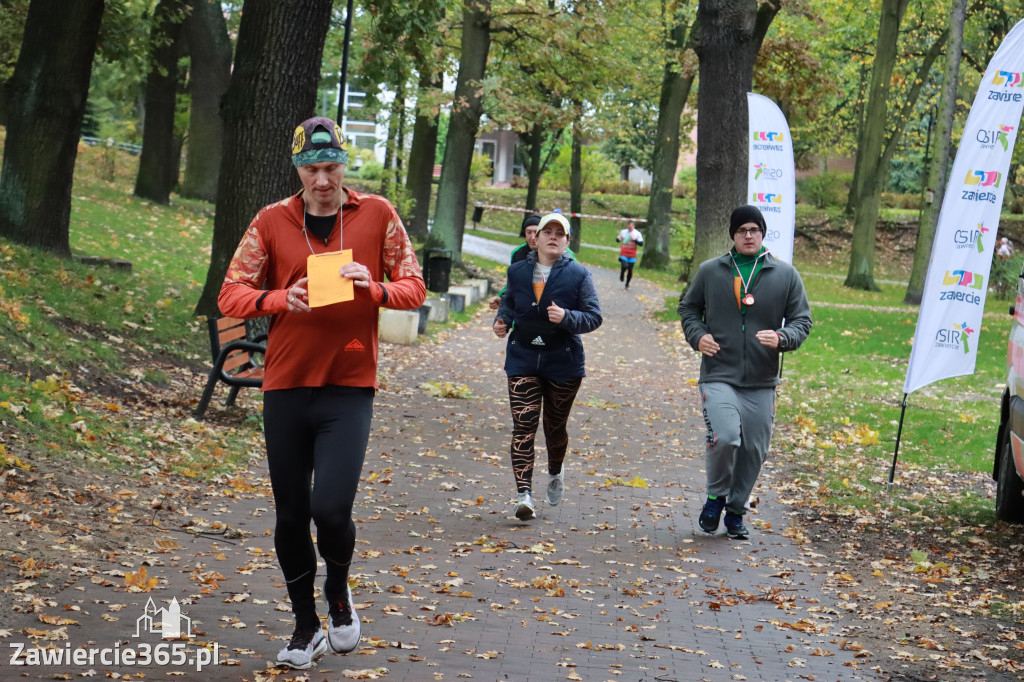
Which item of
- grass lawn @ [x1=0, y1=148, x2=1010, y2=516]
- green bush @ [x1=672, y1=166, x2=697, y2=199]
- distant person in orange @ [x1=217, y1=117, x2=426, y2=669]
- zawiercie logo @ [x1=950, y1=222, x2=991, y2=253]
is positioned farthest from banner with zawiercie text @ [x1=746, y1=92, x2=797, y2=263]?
green bush @ [x1=672, y1=166, x2=697, y2=199]

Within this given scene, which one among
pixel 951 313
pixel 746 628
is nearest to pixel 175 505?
pixel 746 628

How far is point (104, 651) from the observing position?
5.12 m

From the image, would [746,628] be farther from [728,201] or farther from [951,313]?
[728,201]

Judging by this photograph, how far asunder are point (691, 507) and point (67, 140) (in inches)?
389

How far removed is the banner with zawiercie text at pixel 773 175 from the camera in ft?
56.5

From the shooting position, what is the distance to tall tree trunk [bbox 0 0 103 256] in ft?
50.1

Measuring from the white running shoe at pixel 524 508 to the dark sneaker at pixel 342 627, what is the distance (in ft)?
11.4

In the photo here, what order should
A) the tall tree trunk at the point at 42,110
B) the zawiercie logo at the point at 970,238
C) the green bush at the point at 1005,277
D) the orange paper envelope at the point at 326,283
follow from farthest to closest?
1. the green bush at the point at 1005,277
2. the tall tree trunk at the point at 42,110
3. the zawiercie logo at the point at 970,238
4. the orange paper envelope at the point at 326,283

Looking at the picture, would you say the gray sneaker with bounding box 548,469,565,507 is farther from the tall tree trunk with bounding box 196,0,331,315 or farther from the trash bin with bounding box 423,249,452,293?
the trash bin with bounding box 423,249,452,293

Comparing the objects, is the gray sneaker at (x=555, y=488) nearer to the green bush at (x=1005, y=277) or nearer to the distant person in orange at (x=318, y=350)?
the distant person in orange at (x=318, y=350)

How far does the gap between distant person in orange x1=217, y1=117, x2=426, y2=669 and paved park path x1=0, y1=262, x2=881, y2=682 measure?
412 millimetres

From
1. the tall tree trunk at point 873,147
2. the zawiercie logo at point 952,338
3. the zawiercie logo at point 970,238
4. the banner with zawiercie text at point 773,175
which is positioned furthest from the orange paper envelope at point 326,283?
the tall tree trunk at point 873,147

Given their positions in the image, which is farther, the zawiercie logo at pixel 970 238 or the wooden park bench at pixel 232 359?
the wooden park bench at pixel 232 359

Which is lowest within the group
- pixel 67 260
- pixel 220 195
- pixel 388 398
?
pixel 388 398
